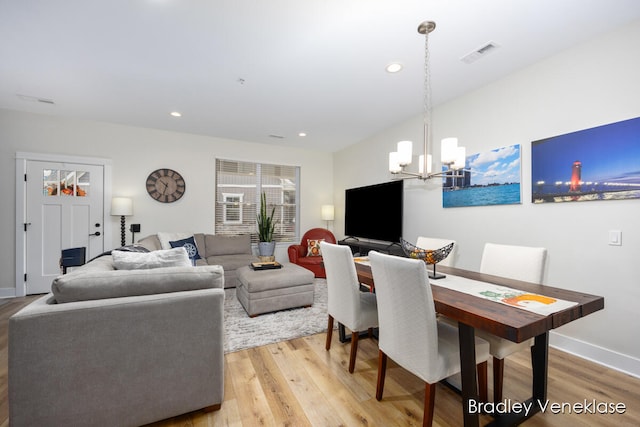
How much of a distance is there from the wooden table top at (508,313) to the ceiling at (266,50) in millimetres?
1859

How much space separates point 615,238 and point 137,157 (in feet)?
18.9

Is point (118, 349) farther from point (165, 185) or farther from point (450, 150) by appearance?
point (165, 185)

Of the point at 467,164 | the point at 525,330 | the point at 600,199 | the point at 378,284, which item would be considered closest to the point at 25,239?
the point at 378,284

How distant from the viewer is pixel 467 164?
304 cm

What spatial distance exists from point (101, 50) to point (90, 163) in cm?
242

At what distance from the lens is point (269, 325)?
109 inches

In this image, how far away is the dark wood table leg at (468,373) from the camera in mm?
1277

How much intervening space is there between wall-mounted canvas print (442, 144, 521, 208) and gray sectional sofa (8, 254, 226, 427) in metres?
2.68

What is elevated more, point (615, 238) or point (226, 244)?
point (615, 238)

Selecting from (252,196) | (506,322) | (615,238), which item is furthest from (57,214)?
(615,238)

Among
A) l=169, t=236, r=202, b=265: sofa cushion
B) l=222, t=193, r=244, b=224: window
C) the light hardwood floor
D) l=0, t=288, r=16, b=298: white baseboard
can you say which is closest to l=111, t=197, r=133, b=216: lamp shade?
l=169, t=236, r=202, b=265: sofa cushion

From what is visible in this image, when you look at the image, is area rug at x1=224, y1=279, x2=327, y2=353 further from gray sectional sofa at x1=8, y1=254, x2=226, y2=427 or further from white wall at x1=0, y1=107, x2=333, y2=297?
white wall at x1=0, y1=107, x2=333, y2=297

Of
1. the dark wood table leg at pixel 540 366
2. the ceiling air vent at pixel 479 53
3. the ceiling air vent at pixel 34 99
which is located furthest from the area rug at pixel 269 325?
the ceiling air vent at pixel 34 99

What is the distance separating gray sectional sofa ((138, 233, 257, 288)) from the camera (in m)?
4.08
